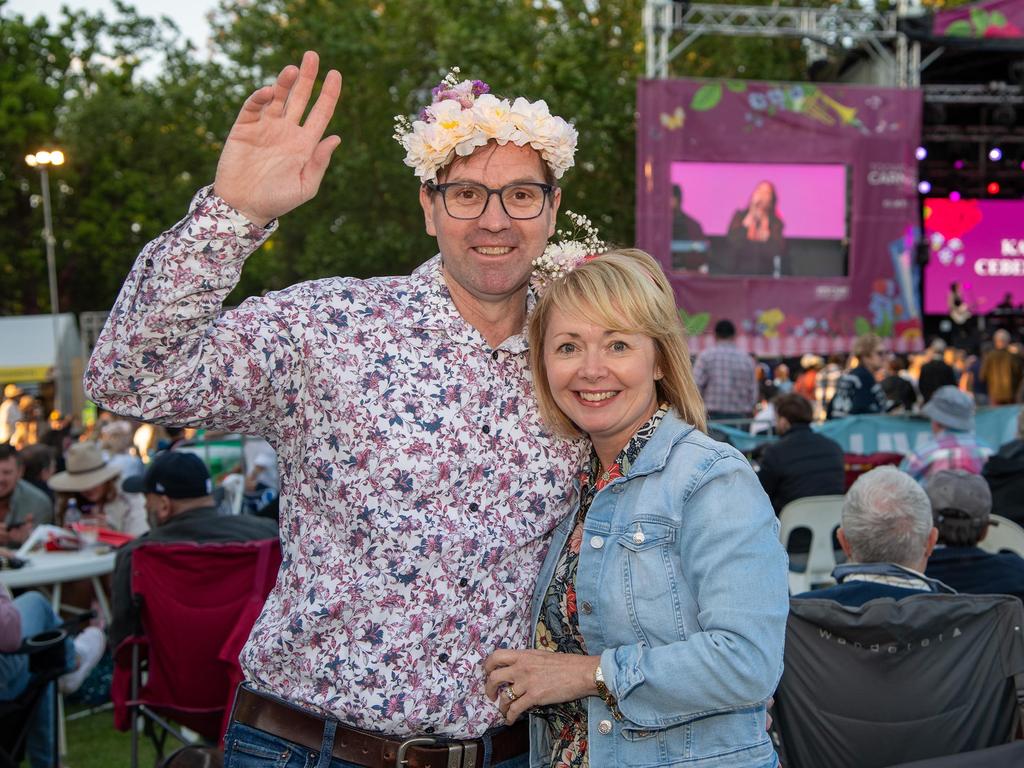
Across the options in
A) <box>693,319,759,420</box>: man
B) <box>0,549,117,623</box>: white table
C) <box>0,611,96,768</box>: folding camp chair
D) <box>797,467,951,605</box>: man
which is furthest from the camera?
<box>693,319,759,420</box>: man

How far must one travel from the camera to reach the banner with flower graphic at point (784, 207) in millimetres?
11844

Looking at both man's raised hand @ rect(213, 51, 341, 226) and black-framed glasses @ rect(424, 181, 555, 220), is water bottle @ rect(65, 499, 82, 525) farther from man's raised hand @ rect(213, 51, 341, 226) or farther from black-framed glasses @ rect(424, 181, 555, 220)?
man's raised hand @ rect(213, 51, 341, 226)

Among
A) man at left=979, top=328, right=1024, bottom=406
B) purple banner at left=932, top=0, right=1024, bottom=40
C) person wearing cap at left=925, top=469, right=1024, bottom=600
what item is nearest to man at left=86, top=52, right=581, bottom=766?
person wearing cap at left=925, top=469, right=1024, bottom=600

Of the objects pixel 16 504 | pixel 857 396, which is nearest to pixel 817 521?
pixel 857 396

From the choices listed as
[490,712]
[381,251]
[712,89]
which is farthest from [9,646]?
[381,251]

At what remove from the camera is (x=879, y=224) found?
40.2ft

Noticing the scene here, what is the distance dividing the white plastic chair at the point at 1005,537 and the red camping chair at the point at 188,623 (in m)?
3.30

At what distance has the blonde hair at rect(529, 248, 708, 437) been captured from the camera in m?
2.07

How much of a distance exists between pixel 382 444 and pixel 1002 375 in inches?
470

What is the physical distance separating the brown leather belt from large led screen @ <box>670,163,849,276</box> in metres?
10.2

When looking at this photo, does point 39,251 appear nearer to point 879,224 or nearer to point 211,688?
point 879,224

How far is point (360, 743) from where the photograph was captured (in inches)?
80.5

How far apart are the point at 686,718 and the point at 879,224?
11.3 metres

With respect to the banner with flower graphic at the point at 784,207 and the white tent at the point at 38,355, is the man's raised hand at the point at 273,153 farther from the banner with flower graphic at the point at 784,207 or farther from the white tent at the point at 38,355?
the white tent at the point at 38,355
